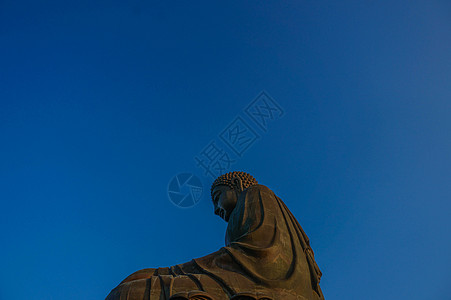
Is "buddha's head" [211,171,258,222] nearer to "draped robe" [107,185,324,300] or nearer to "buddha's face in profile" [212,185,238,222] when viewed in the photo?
"buddha's face in profile" [212,185,238,222]

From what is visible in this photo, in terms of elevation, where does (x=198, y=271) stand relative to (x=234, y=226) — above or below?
below

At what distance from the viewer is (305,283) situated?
781 cm

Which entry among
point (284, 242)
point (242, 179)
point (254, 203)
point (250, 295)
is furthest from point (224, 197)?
point (250, 295)

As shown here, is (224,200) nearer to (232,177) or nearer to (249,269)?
(232,177)

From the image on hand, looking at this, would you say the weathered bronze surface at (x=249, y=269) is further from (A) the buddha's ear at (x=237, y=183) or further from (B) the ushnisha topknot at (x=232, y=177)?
(B) the ushnisha topknot at (x=232, y=177)

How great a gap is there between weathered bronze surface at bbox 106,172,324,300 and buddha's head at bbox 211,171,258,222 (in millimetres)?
1238

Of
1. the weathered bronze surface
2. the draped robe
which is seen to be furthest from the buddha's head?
the draped robe

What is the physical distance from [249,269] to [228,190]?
3.87m

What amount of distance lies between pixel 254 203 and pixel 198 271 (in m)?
2.26

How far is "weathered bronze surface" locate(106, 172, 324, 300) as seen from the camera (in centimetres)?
681

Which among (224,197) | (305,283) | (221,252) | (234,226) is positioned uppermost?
(224,197)

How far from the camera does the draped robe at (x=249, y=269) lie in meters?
6.84

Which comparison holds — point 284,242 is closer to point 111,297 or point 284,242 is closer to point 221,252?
point 221,252

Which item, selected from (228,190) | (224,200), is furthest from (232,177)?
(224,200)
